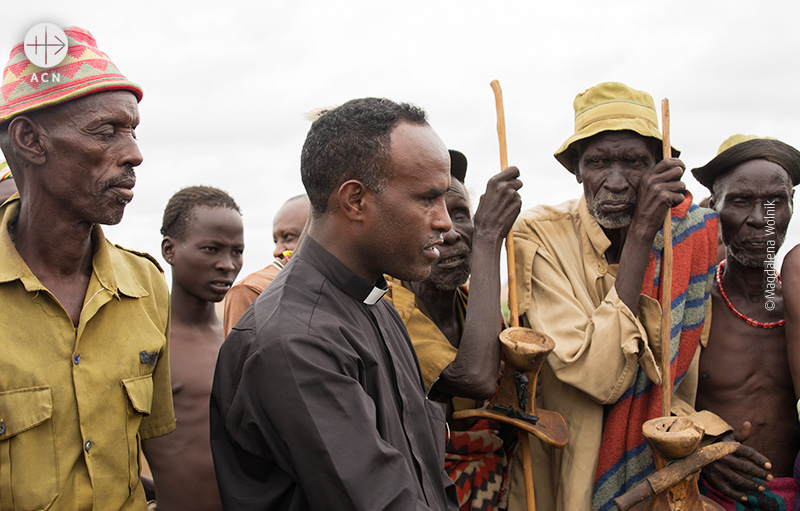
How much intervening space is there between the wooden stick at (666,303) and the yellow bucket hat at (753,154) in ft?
2.06

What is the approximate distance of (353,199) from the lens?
6.43 feet

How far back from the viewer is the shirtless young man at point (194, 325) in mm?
3139

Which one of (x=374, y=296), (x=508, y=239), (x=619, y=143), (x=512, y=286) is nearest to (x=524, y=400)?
(x=512, y=286)

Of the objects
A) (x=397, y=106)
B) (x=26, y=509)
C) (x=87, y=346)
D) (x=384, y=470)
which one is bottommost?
(x=26, y=509)

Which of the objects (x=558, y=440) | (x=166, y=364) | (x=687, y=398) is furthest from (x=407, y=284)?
(x=687, y=398)

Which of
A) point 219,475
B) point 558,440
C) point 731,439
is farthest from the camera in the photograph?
point 731,439

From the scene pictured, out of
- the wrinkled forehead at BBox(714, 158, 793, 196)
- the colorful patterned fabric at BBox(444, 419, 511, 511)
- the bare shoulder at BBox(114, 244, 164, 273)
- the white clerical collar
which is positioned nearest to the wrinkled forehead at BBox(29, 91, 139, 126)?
the bare shoulder at BBox(114, 244, 164, 273)

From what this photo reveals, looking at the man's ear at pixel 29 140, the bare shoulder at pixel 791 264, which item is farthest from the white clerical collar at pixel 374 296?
the bare shoulder at pixel 791 264

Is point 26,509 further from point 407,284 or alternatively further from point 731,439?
point 731,439

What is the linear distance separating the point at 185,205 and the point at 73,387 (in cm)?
195

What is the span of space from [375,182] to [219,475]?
3.06 ft

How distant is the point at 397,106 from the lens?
205cm

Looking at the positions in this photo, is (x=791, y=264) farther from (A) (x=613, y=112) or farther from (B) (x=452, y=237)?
(B) (x=452, y=237)

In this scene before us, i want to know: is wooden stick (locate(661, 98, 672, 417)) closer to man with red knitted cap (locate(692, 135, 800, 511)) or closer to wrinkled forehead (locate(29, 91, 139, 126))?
man with red knitted cap (locate(692, 135, 800, 511))
